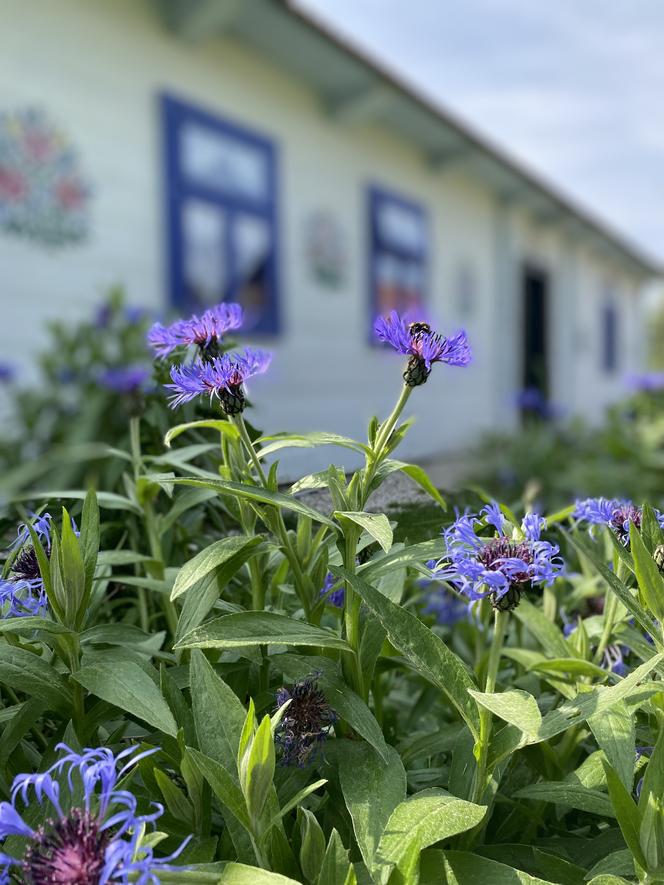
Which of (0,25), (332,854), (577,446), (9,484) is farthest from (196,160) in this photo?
(332,854)

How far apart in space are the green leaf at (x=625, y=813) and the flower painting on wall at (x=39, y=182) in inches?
171

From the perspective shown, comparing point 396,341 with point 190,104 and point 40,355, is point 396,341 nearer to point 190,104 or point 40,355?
point 40,355

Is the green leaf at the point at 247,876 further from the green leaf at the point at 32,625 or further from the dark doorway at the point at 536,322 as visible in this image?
the dark doorway at the point at 536,322

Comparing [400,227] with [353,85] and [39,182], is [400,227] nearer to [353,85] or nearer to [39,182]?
[353,85]

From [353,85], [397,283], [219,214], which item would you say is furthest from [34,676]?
[397,283]

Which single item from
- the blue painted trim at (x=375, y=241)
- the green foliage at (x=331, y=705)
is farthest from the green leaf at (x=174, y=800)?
the blue painted trim at (x=375, y=241)

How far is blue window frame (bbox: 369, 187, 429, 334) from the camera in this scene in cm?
745

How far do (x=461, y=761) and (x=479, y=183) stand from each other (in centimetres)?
964

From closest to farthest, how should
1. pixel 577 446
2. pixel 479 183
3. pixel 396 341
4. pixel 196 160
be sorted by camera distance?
pixel 396 341, pixel 196 160, pixel 577 446, pixel 479 183

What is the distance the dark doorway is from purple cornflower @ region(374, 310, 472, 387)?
1102 cm

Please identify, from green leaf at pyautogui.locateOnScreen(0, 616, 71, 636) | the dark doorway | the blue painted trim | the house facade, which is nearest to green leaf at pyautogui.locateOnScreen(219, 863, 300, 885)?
green leaf at pyautogui.locateOnScreen(0, 616, 71, 636)

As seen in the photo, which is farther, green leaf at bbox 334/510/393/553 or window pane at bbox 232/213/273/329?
window pane at bbox 232/213/273/329

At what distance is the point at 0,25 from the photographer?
4.14m

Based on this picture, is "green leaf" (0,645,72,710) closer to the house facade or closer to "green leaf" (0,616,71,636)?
"green leaf" (0,616,71,636)
